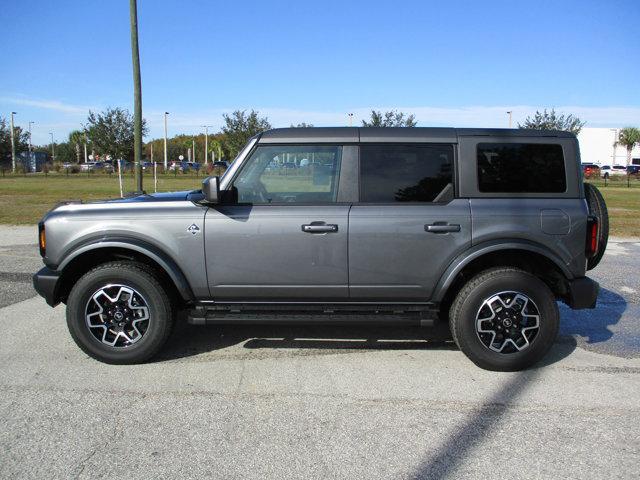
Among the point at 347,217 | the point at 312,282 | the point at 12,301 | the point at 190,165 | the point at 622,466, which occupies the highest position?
the point at 190,165

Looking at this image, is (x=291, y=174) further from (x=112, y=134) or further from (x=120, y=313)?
(x=112, y=134)

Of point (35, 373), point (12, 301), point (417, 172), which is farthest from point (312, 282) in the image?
point (12, 301)

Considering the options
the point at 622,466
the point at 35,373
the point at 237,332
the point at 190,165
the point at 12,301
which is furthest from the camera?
the point at 190,165

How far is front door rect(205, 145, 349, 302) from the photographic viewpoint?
407 cm

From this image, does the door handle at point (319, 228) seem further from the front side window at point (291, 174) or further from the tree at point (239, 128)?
the tree at point (239, 128)

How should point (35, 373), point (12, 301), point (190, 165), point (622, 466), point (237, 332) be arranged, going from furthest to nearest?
point (190, 165), point (12, 301), point (237, 332), point (35, 373), point (622, 466)

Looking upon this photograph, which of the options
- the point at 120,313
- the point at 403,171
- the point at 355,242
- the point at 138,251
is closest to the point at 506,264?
the point at 403,171

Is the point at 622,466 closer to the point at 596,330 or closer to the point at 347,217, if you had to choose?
the point at 347,217

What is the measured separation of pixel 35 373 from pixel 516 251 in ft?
12.6

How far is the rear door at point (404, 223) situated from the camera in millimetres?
4055

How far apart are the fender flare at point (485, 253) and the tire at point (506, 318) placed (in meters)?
0.18

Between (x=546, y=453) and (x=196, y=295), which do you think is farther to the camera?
(x=196, y=295)

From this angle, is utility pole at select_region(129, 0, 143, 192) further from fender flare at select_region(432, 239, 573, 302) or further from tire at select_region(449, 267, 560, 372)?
tire at select_region(449, 267, 560, 372)

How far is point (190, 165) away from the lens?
58.2 metres
